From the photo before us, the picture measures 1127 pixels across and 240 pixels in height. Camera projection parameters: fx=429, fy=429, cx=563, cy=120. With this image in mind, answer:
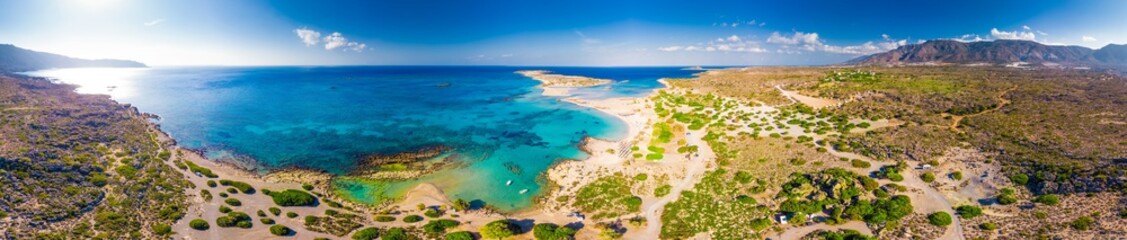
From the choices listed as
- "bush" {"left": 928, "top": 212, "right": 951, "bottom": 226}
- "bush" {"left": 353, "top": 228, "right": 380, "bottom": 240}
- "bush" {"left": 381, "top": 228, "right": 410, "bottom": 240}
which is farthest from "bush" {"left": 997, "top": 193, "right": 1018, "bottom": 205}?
"bush" {"left": 353, "top": 228, "right": 380, "bottom": 240}

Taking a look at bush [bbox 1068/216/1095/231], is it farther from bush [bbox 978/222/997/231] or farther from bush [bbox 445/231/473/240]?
bush [bbox 445/231/473/240]

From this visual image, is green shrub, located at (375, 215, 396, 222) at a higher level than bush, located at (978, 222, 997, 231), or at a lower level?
lower

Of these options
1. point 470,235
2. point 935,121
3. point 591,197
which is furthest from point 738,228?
point 935,121

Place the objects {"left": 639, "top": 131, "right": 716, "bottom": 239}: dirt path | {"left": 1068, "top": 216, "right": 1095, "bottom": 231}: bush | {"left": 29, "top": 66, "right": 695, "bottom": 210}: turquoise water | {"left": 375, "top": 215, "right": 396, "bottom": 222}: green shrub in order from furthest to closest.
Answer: {"left": 29, "top": 66, "right": 695, "bottom": 210}: turquoise water
{"left": 375, "top": 215, "right": 396, "bottom": 222}: green shrub
{"left": 639, "top": 131, "right": 716, "bottom": 239}: dirt path
{"left": 1068, "top": 216, "right": 1095, "bottom": 231}: bush

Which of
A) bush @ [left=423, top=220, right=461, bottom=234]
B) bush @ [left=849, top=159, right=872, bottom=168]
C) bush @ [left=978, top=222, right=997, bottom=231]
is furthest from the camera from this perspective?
bush @ [left=849, top=159, right=872, bottom=168]

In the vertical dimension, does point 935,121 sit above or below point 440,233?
above

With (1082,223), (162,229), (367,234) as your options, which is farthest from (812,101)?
(162,229)

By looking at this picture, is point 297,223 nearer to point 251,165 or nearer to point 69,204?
point 69,204
